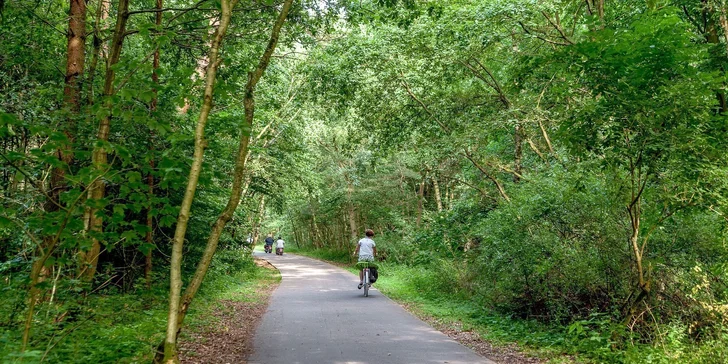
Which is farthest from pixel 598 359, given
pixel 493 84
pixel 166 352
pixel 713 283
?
pixel 493 84

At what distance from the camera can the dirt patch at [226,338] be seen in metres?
6.80

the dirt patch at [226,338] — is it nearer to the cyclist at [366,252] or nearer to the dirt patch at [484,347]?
the cyclist at [366,252]

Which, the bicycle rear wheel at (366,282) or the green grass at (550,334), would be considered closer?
the green grass at (550,334)

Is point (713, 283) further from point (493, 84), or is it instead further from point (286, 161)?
point (286, 161)

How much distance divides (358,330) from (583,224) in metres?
4.37

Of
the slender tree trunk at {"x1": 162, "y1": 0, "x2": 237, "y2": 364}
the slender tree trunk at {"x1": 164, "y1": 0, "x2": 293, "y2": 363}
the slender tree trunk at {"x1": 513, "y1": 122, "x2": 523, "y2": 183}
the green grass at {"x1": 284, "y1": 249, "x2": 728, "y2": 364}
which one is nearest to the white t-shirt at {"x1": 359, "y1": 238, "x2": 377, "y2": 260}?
the green grass at {"x1": 284, "y1": 249, "x2": 728, "y2": 364}

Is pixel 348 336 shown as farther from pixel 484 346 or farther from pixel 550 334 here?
pixel 550 334

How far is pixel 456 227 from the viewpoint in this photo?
51.3 ft

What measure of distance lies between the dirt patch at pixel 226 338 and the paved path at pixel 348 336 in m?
0.21

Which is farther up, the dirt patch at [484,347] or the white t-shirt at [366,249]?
the white t-shirt at [366,249]

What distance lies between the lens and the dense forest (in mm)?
5309

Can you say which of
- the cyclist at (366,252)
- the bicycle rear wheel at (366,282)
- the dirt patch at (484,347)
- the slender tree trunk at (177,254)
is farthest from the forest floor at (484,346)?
the slender tree trunk at (177,254)

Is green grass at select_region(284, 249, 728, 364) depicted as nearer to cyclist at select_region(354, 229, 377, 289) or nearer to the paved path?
the paved path

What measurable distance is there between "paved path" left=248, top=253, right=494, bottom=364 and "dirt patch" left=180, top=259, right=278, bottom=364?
212 mm
